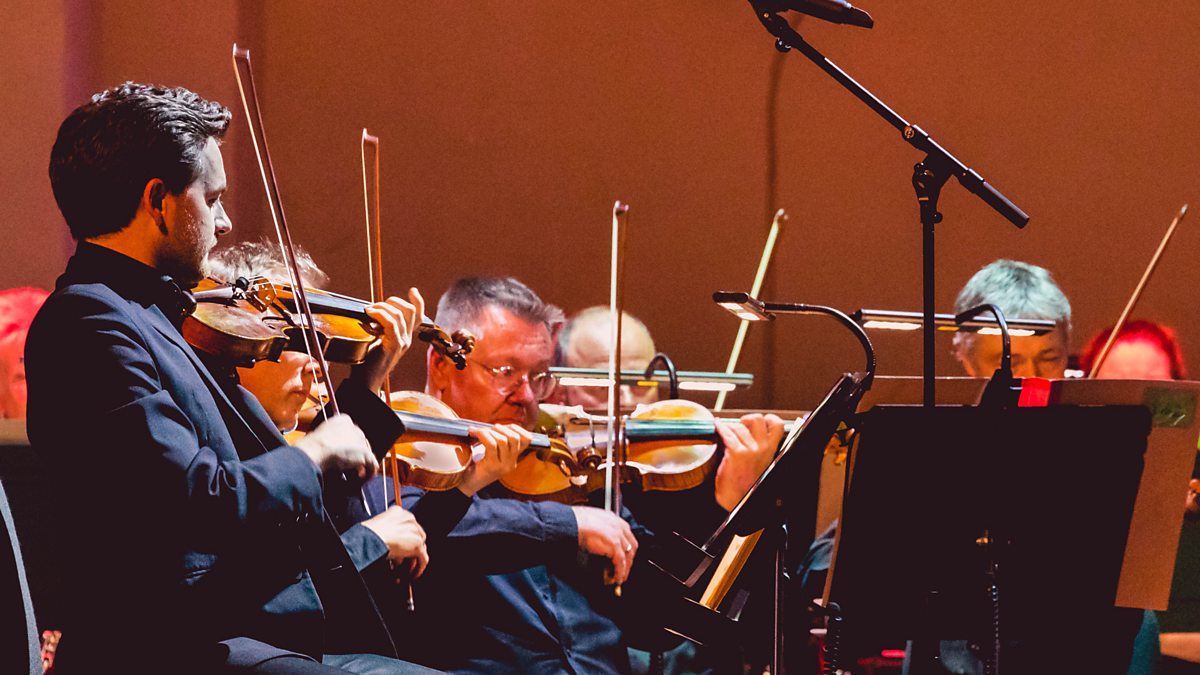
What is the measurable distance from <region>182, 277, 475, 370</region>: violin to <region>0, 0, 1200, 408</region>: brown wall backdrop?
1864mm

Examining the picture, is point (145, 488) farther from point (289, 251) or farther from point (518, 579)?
point (518, 579)

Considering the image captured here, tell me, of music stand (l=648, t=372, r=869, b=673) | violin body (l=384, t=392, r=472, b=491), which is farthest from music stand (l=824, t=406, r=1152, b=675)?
violin body (l=384, t=392, r=472, b=491)

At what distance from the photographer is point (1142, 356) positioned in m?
3.82

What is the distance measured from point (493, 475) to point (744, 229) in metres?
2.02

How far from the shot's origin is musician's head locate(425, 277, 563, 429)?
288cm

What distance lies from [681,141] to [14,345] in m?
2.28

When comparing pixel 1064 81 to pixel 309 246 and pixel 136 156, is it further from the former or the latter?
pixel 136 156

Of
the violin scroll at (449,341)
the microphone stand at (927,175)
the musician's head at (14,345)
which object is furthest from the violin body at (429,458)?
the musician's head at (14,345)

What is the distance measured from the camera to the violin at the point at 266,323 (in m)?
1.79

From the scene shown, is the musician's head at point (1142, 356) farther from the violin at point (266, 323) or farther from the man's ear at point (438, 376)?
the violin at point (266, 323)

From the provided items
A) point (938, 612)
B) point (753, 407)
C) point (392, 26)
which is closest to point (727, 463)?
point (938, 612)

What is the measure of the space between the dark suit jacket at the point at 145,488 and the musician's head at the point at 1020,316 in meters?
2.05

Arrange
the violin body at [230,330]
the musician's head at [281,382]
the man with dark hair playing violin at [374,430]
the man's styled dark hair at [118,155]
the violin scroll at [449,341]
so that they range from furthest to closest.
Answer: the violin scroll at [449,341]
the musician's head at [281,382]
the man with dark hair playing violin at [374,430]
the violin body at [230,330]
the man's styled dark hair at [118,155]

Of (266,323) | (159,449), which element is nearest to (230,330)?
(266,323)
